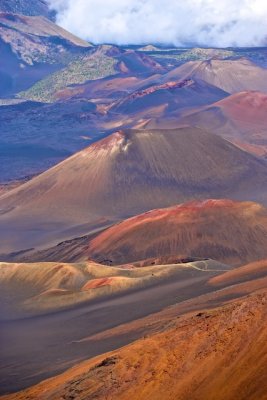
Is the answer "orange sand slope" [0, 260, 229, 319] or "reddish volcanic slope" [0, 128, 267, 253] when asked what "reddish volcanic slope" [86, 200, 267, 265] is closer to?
"orange sand slope" [0, 260, 229, 319]

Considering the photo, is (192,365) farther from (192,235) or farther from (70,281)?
(192,235)

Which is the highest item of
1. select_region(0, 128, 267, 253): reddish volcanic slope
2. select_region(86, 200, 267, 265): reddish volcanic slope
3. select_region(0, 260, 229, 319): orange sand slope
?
select_region(0, 128, 267, 253): reddish volcanic slope

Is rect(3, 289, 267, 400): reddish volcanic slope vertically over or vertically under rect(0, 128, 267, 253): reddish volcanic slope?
under

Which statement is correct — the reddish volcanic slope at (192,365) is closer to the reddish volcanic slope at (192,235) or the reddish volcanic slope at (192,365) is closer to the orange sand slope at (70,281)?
the orange sand slope at (70,281)

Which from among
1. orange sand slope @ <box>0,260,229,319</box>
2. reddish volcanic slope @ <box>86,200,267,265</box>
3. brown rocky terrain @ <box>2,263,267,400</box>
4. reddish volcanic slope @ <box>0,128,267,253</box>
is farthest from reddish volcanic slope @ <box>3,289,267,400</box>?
reddish volcanic slope @ <box>0,128,267,253</box>

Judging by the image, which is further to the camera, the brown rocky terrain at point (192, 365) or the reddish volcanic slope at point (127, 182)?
the reddish volcanic slope at point (127, 182)

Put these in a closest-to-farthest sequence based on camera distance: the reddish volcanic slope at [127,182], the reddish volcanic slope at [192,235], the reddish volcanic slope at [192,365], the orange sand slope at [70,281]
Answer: the reddish volcanic slope at [192,365]
the orange sand slope at [70,281]
the reddish volcanic slope at [192,235]
the reddish volcanic slope at [127,182]

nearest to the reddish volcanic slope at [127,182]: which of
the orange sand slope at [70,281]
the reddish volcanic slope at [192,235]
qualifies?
the reddish volcanic slope at [192,235]
